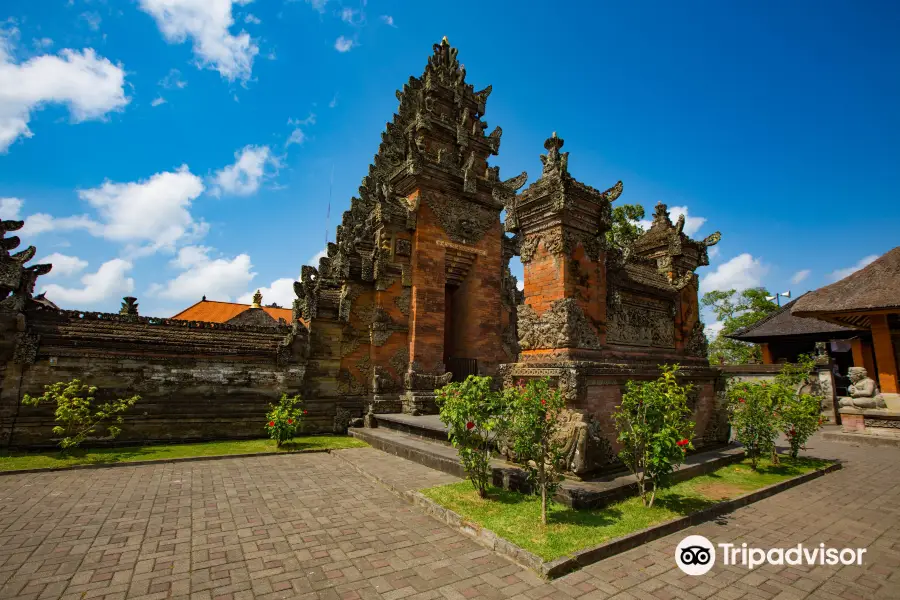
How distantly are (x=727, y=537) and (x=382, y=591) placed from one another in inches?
161

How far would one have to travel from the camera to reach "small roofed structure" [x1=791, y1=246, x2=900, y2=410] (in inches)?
539

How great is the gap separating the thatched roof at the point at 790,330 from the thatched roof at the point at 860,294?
17.8 feet

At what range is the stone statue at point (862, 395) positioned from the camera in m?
13.5

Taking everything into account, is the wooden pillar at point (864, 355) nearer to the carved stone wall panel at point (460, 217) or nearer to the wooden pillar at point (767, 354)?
the wooden pillar at point (767, 354)

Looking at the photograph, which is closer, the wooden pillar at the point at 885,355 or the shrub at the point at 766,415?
the shrub at the point at 766,415

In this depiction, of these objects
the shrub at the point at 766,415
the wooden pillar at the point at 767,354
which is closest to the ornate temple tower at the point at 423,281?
the shrub at the point at 766,415

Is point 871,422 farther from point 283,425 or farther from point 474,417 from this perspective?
point 283,425

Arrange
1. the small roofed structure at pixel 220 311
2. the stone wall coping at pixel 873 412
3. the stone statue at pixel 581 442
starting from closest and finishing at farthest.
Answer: the stone statue at pixel 581 442 → the stone wall coping at pixel 873 412 → the small roofed structure at pixel 220 311

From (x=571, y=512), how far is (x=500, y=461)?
7.14ft

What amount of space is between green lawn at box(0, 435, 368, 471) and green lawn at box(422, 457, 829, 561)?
Answer: 5.47 m

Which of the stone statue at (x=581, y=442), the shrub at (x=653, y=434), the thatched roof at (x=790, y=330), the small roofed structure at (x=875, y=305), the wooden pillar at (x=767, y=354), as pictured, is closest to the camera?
the shrub at (x=653, y=434)

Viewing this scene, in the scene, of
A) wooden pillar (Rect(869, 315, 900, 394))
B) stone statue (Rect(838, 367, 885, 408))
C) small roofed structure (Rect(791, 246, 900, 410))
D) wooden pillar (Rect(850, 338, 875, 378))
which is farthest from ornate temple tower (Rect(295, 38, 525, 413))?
wooden pillar (Rect(850, 338, 875, 378))

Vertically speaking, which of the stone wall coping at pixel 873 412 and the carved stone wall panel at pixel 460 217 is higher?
the carved stone wall panel at pixel 460 217

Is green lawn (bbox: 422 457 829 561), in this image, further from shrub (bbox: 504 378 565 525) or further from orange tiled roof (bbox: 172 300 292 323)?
orange tiled roof (bbox: 172 300 292 323)
